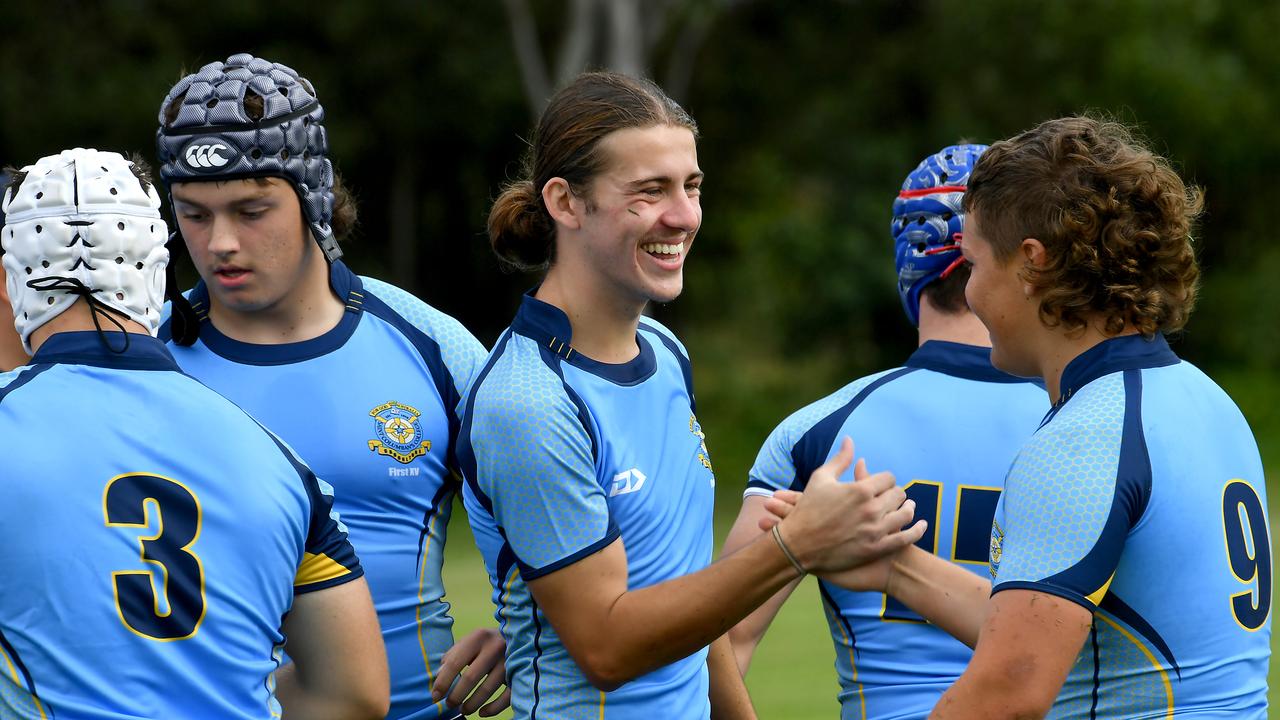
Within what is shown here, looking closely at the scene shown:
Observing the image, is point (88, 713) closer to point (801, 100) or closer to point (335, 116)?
point (335, 116)

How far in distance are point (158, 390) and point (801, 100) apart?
28.6 metres

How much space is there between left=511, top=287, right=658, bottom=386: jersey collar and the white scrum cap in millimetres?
979

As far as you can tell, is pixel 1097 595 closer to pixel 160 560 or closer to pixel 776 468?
pixel 776 468

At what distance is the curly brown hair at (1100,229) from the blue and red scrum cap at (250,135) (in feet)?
7.10

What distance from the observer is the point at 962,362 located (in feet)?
14.0

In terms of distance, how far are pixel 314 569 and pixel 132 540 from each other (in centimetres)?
44

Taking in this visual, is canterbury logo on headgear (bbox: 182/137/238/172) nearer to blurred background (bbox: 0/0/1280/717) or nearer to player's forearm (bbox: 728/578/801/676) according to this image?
player's forearm (bbox: 728/578/801/676)

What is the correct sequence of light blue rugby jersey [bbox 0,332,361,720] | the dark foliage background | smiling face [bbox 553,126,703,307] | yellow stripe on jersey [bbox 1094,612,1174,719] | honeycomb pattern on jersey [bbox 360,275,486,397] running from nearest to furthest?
light blue rugby jersey [bbox 0,332,361,720] < yellow stripe on jersey [bbox 1094,612,1174,719] < smiling face [bbox 553,126,703,307] < honeycomb pattern on jersey [bbox 360,275,486,397] < the dark foliage background

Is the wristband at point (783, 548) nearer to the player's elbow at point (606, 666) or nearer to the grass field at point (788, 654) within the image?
the player's elbow at point (606, 666)

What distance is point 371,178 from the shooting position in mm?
29172

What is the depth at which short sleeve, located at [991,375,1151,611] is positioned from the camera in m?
3.00

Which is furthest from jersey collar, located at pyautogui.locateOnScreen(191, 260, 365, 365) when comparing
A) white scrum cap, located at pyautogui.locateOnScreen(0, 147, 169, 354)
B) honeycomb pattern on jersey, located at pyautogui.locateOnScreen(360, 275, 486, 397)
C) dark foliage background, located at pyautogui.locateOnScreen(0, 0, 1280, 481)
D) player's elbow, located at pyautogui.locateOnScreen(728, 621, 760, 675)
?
dark foliage background, located at pyautogui.locateOnScreen(0, 0, 1280, 481)

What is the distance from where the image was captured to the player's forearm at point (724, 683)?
4367 mm

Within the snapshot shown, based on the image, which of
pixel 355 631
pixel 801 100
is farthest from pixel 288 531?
pixel 801 100
